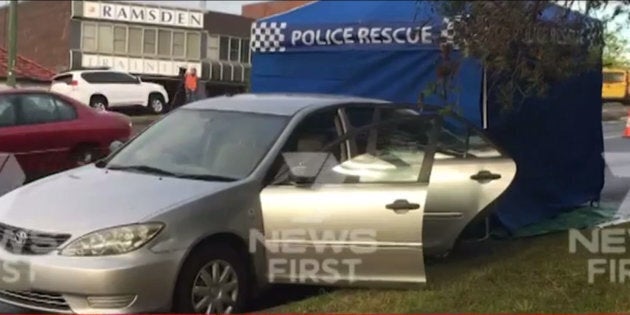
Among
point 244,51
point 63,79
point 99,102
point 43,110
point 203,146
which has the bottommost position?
point 99,102

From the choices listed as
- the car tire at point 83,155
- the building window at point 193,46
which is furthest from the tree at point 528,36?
the building window at point 193,46

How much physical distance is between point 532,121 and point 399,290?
13.2 ft

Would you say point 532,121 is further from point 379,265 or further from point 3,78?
point 3,78

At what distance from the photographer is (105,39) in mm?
47000

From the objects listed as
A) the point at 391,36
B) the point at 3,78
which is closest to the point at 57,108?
the point at 391,36

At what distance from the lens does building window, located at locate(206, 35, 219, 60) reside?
1989 inches

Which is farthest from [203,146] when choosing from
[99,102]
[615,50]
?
[99,102]

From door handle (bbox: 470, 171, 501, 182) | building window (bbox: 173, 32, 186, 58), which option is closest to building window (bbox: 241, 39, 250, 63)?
building window (bbox: 173, 32, 186, 58)

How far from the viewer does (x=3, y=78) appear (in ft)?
127

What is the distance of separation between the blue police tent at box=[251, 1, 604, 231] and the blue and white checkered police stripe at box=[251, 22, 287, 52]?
0.04 feet

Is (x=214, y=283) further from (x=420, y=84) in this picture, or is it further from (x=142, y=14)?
(x=142, y=14)

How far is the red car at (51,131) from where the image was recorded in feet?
39.2

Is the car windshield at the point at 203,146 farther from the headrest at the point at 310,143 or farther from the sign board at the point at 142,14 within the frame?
the sign board at the point at 142,14

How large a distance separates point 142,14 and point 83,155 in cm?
3601
